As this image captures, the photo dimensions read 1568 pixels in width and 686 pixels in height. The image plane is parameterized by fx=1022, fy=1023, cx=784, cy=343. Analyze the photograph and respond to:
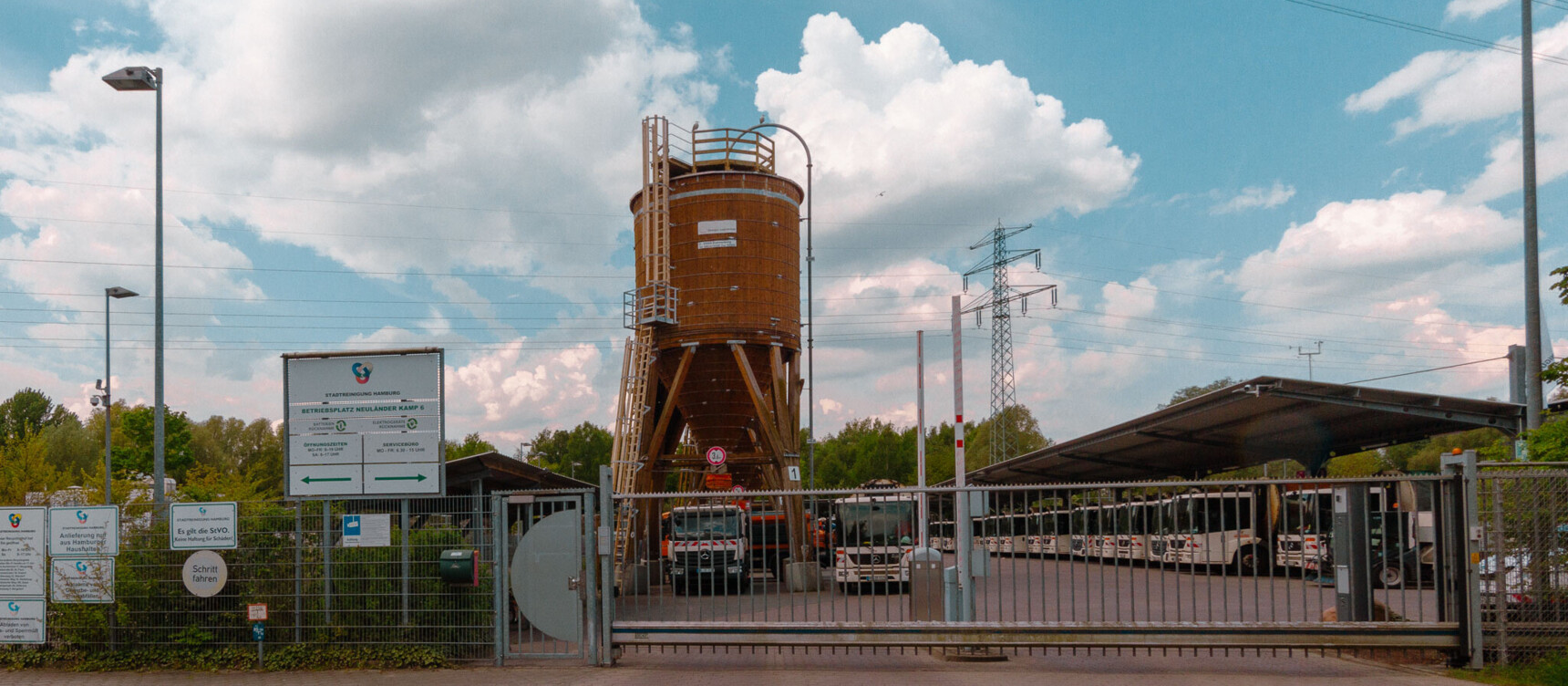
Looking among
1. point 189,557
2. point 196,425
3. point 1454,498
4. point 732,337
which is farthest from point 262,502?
point 196,425

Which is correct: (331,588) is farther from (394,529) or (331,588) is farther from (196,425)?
(196,425)

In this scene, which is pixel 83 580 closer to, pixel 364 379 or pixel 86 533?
pixel 86 533

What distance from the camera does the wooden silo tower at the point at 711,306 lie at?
24.1m

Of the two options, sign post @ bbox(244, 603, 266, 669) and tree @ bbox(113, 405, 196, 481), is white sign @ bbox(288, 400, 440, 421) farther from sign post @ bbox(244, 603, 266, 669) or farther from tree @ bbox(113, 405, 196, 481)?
tree @ bbox(113, 405, 196, 481)

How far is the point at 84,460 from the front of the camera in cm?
6619

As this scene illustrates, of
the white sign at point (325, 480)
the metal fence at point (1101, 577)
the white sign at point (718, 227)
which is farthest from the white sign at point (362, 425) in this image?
the white sign at point (718, 227)

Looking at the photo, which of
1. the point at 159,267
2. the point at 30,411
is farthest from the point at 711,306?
the point at 30,411

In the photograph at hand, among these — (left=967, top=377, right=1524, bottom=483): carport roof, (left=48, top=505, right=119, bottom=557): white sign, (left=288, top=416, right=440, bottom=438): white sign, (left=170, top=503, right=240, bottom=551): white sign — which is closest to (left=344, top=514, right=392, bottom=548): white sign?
(left=288, top=416, right=440, bottom=438): white sign

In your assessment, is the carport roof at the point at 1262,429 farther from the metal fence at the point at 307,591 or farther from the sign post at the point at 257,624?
the sign post at the point at 257,624

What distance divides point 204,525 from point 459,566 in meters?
2.86

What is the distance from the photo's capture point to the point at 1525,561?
32.8 ft

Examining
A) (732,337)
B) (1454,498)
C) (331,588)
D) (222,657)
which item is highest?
(732,337)

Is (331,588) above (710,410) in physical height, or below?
below

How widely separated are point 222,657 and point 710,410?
15.5 metres
